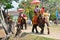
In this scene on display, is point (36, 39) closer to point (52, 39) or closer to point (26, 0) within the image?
point (52, 39)

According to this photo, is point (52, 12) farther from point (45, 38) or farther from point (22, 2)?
point (45, 38)

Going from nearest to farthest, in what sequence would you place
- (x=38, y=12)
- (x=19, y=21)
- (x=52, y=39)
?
(x=52, y=39) → (x=38, y=12) → (x=19, y=21)

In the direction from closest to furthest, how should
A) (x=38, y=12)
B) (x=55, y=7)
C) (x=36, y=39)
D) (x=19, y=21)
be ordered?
(x=36, y=39), (x=38, y=12), (x=19, y=21), (x=55, y=7)

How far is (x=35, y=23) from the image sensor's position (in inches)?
623

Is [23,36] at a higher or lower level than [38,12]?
lower

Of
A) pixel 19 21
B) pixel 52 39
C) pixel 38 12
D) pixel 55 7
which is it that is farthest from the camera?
pixel 55 7

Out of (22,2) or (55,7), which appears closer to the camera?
(55,7)

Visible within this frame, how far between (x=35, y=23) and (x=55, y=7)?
21.9m

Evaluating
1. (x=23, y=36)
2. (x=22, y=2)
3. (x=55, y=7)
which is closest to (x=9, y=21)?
(x=23, y=36)

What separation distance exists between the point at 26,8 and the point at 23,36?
22.9 meters

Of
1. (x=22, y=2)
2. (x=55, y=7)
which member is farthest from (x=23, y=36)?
(x=22, y=2)

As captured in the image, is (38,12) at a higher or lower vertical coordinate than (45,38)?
higher

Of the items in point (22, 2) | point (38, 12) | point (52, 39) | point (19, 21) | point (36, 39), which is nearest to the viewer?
point (52, 39)

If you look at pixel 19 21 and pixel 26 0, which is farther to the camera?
pixel 26 0
